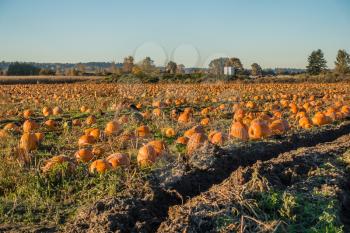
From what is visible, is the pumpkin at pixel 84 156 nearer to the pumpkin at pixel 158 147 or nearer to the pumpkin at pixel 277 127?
the pumpkin at pixel 158 147

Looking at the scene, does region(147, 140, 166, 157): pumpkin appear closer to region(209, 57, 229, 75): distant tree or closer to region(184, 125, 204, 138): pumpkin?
region(184, 125, 204, 138): pumpkin

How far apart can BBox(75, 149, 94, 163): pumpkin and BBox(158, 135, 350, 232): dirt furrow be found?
2.45m

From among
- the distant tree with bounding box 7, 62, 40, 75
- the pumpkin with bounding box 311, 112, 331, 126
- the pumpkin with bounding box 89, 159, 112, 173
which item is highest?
the distant tree with bounding box 7, 62, 40, 75

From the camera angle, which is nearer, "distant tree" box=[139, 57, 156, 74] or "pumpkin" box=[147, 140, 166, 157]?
"pumpkin" box=[147, 140, 166, 157]

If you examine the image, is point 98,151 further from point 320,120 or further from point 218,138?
point 320,120

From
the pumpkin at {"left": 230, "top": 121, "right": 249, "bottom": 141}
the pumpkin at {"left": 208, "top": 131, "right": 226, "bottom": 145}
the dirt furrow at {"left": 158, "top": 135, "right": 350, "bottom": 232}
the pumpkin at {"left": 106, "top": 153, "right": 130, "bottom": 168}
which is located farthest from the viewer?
the pumpkin at {"left": 230, "top": 121, "right": 249, "bottom": 141}

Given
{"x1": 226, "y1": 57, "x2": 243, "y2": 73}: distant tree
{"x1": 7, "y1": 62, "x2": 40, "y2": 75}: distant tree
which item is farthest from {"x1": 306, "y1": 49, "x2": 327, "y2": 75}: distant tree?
{"x1": 7, "y1": 62, "x2": 40, "y2": 75}: distant tree

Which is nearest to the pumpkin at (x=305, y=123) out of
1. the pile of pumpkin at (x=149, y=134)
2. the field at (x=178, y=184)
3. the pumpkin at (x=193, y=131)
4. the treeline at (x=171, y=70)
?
the pile of pumpkin at (x=149, y=134)

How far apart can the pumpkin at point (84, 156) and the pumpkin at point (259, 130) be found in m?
2.99

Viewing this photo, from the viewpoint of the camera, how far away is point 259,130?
7.84 meters

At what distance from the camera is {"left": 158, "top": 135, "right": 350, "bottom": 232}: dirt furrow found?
11.1 feet

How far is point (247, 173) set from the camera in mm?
4469

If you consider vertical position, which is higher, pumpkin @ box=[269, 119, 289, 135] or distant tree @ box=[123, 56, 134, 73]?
distant tree @ box=[123, 56, 134, 73]

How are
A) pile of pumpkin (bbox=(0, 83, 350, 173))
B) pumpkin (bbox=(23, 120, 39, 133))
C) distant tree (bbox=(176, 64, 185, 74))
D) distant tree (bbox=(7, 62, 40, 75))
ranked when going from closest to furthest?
pile of pumpkin (bbox=(0, 83, 350, 173))
pumpkin (bbox=(23, 120, 39, 133))
distant tree (bbox=(176, 64, 185, 74))
distant tree (bbox=(7, 62, 40, 75))
